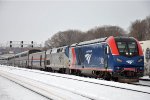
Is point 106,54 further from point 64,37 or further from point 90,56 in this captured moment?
point 64,37

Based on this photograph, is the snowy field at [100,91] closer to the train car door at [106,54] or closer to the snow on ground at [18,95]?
the snow on ground at [18,95]

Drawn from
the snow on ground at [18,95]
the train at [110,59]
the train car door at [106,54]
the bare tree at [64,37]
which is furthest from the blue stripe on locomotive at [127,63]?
the bare tree at [64,37]

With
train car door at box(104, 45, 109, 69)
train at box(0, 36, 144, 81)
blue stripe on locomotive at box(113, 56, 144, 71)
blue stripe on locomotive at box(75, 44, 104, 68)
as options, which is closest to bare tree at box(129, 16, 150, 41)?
train at box(0, 36, 144, 81)

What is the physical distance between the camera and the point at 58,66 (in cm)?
3656

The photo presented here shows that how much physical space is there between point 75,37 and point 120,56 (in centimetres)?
10348

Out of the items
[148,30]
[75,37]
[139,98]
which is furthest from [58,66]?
[75,37]

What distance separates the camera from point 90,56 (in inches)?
975

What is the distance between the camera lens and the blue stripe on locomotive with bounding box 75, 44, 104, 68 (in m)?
22.4

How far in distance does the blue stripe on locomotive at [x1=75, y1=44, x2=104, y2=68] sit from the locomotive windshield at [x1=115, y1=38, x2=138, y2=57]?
5.66 ft

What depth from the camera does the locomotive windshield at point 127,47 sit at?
67.1 ft

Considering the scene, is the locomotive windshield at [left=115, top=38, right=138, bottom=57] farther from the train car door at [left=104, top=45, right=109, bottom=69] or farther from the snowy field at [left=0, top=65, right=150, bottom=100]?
the snowy field at [left=0, top=65, right=150, bottom=100]

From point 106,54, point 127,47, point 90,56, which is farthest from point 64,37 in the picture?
point 127,47

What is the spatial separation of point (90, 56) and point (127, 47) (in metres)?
4.76

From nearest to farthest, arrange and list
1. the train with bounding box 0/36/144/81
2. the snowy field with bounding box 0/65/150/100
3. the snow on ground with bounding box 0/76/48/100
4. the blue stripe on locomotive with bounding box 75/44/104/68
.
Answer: the snowy field with bounding box 0/65/150/100 → the snow on ground with bounding box 0/76/48/100 → the train with bounding box 0/36/144/81 → the blue stripe on locomotive with bounding box 75/44/104/68
